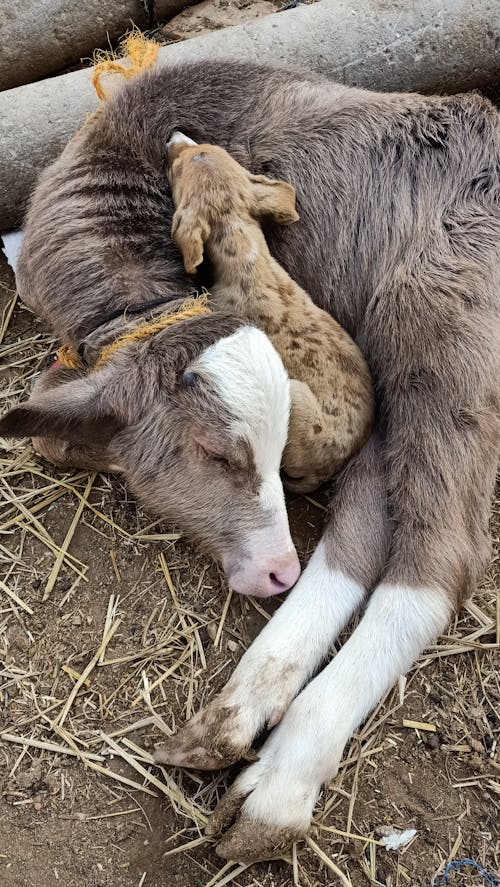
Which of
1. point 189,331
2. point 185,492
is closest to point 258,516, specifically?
point 185,492

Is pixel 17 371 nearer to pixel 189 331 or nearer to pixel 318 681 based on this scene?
pixel 189 331

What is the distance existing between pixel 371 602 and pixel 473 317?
4.20 feet

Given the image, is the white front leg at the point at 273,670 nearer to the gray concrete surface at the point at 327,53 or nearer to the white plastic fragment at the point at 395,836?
the white plastic fragment at the point at 395,836

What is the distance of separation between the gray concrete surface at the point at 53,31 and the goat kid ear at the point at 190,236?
2.72 meters

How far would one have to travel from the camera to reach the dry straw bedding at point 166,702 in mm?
2873

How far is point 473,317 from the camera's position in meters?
3.27

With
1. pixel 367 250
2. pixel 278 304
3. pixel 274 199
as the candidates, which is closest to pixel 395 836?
pixel 278 304

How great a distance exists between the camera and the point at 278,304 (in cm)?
325

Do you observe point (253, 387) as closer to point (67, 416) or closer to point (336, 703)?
point (67, 416)

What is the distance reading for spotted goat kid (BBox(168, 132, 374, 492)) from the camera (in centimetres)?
323

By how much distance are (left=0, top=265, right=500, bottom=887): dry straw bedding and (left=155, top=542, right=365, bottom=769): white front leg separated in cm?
17

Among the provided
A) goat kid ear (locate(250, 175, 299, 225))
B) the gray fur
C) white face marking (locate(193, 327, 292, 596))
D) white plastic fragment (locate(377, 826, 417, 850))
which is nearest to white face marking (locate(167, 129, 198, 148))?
the gray fur

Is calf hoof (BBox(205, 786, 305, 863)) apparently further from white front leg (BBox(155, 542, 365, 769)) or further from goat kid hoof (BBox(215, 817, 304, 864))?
white front leg (BBox(155, 542, 365, 769))

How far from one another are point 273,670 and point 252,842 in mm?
601
